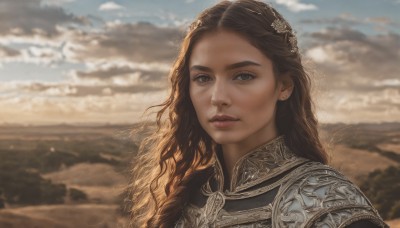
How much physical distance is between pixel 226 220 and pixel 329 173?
22.9 inches

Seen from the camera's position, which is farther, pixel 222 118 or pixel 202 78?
pixel 202 78

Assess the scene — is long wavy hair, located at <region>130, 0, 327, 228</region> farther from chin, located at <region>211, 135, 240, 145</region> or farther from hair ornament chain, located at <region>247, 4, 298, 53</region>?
chin, located at <region>211, 135, 240, 145</region>

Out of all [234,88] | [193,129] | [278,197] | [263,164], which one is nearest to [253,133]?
[263,164]

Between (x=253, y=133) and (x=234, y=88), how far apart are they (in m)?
0.29

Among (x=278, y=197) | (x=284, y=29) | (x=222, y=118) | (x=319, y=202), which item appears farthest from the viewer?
(x=284, y=29)

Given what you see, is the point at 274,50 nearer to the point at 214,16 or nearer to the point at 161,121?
the point at 214,16

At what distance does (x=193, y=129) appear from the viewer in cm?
421

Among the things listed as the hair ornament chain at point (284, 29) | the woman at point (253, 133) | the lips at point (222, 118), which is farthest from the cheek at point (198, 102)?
the hair ornament chain at point (284, 29)

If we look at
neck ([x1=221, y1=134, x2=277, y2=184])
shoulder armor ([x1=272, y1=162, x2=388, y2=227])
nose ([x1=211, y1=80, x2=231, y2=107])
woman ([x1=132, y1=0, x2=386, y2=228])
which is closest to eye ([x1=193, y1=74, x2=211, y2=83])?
woman ([x1=132, y1=0, x2=386, y2=228])

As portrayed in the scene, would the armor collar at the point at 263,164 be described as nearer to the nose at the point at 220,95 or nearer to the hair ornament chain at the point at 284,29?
the nose at the point at 220,95

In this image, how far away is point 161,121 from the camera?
14.4 ft

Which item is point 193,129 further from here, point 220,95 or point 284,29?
point 284,29

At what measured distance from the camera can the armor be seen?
324cm

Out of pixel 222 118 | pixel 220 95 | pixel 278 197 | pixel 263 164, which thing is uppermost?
pixel 220 95
